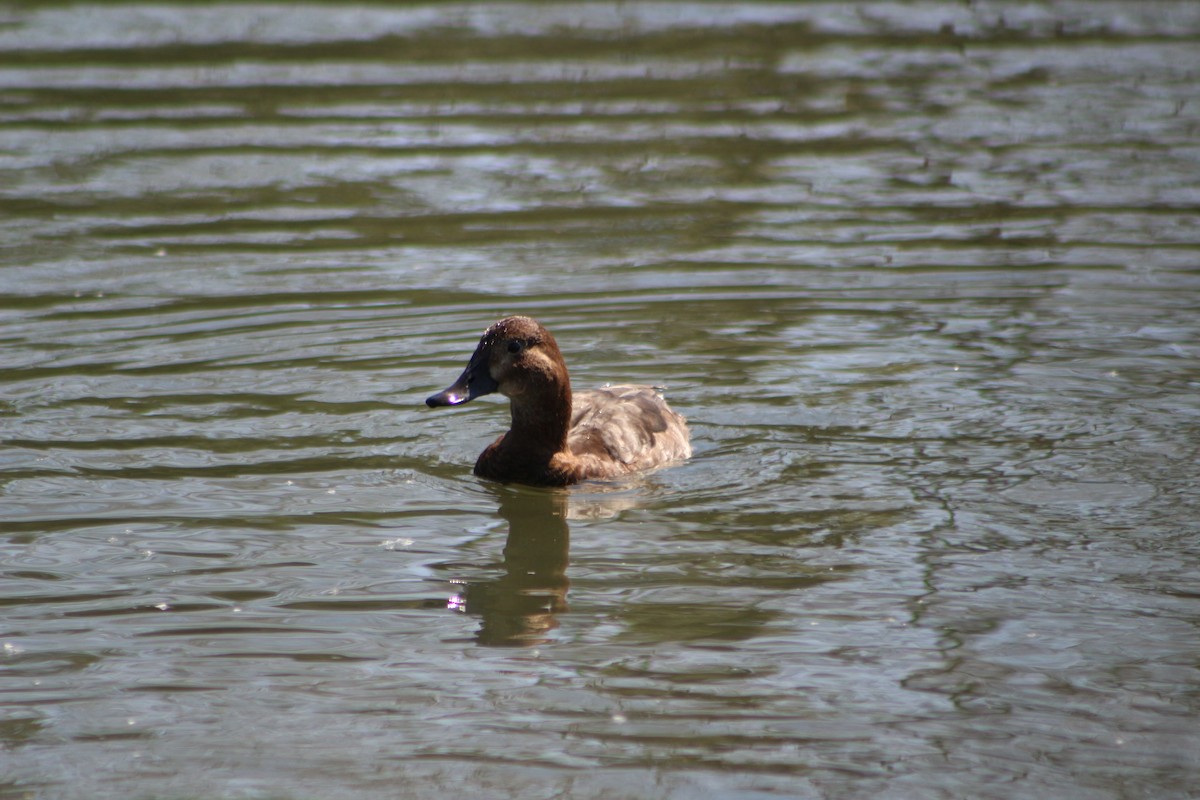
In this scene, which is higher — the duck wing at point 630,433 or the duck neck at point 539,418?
the duck neck at point 539,418

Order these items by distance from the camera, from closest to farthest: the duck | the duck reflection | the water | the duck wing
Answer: the water → the duck reflection → the duck → the duck wing

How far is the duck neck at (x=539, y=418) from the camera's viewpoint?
921 centimetres

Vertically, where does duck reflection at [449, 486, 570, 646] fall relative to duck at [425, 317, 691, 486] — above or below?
below

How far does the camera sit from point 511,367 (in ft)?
30.3

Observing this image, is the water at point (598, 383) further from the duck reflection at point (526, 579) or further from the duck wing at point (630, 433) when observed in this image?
the duck wing at point (630, 433)

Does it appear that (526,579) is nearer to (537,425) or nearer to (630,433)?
(537,425)

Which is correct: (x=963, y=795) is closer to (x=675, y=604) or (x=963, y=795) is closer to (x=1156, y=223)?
(x=675, y=604)

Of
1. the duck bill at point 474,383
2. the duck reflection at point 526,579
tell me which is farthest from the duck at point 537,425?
the duck reflection at point 526,579

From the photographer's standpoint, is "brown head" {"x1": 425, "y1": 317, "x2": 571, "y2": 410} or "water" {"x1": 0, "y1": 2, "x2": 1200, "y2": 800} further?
"brown head" {"x1": 425, "y1": 317, "x2": 571, "y2": 410}

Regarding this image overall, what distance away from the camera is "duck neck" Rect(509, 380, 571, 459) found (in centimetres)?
921

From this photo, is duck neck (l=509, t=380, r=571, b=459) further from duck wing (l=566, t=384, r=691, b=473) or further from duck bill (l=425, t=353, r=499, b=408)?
duck wing (l=566, t=384, r=691, b=473)

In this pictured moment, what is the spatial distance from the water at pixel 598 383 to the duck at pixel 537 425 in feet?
0.65

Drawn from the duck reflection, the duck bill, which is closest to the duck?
the duck bill

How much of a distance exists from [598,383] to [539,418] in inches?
83.5
